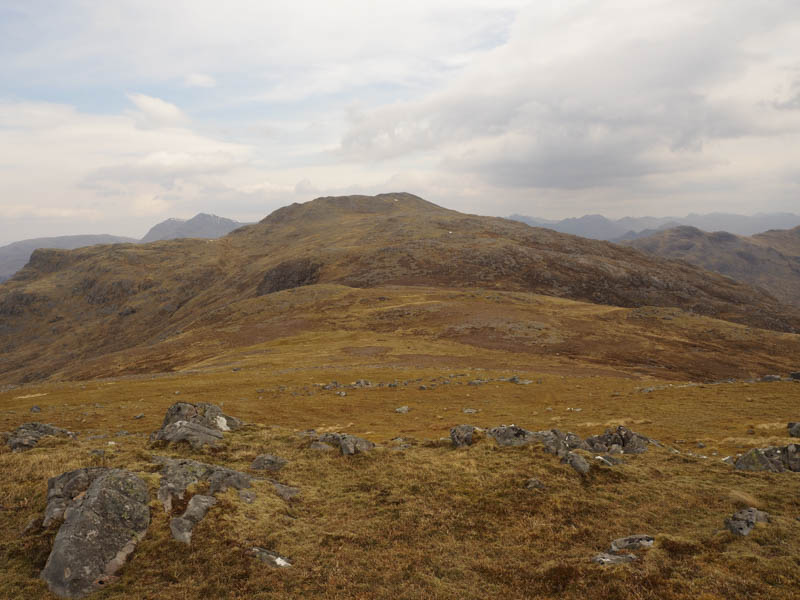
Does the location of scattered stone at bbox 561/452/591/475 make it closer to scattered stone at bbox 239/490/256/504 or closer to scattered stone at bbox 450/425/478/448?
scattered stone at bbox 450/425/478/448

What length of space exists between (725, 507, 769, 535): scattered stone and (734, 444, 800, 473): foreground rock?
6.80m

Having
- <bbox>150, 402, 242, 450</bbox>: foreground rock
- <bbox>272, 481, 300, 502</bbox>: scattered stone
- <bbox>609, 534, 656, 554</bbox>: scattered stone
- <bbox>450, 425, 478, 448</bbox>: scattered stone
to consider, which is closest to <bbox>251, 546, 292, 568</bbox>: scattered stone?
<bbox>272, 481, 300, 502</bbox>: scattered stone

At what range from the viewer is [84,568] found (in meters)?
12.6

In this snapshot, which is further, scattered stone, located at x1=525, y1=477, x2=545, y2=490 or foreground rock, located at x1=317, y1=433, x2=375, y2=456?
foreground rock, located at x1=317, y1=433, x2=375, y2=456

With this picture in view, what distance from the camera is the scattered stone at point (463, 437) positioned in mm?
24188

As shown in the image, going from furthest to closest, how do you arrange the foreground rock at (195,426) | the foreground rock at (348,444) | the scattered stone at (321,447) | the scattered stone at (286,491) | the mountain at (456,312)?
the mountain at (456,312), the scattered stone at (321,447), the foreground rock at (195,426), the foreground rock at (348,444), the scattered stone at (286,491)

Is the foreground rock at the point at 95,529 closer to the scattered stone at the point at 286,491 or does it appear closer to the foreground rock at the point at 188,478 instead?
the foreground rock at the point at 188,478

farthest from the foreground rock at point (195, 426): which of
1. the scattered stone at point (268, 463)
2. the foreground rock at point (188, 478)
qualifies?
the foreground rock at point (188, 478)

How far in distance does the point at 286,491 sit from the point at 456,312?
74.4 m

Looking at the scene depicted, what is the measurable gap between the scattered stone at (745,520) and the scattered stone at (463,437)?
12.3m

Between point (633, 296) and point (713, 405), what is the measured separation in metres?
110

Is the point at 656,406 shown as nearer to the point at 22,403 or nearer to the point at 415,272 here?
the point at 22,403

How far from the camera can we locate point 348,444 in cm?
2333

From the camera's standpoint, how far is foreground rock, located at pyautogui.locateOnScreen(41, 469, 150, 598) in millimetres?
12484
